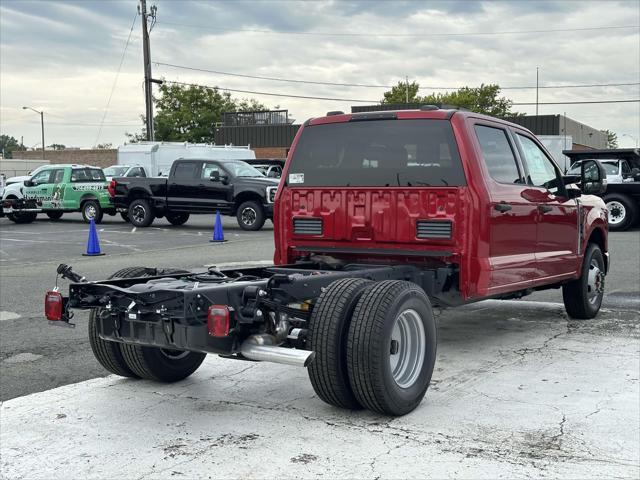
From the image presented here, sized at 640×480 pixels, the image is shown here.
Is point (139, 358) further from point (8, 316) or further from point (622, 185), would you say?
point (622, 185)

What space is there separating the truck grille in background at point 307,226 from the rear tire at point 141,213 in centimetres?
1685

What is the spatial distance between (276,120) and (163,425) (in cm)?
5837

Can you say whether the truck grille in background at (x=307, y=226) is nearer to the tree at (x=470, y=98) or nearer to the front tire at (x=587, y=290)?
the front tire at (x=587, y=290)

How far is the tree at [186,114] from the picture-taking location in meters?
75.2

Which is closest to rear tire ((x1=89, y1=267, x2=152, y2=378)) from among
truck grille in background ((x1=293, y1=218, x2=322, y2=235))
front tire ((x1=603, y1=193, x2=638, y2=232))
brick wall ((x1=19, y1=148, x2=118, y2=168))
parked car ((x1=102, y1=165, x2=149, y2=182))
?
truck grille in background ((x1=293, y1=218, x2=322, y2=235))

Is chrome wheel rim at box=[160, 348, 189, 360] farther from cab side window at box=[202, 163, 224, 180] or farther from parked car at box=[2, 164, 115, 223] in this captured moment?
parked car at box=[2, 164, 115, 223]

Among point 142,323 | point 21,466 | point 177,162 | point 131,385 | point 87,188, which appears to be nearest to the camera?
point 21,466

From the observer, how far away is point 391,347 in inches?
204

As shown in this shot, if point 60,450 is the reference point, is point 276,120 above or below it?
above

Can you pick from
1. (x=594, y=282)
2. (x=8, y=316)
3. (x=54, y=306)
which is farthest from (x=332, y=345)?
(x=8, y=316)

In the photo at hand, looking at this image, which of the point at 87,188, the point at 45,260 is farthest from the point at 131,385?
the point at 87,188

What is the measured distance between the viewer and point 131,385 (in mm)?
5965

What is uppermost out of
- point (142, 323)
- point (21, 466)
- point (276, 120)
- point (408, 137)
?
point (276, 120)

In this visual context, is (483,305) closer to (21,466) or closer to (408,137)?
(408,137)
